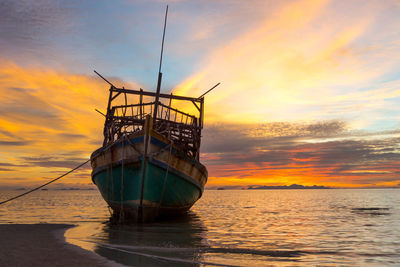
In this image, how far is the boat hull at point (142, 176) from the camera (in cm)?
1403

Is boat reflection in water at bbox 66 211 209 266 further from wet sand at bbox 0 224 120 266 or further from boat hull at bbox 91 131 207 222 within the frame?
boat hull at bbox 91 131 207 222

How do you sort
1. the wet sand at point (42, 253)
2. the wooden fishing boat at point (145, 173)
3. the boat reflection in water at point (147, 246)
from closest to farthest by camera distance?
the wet sand at point (42, 253)
the boat reflection in water at point (147, 246)
the wooden fishing boat at point (145, 173)

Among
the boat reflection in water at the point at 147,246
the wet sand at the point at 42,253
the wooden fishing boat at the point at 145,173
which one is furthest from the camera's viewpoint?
the wooden fishing boat at the point at 145,173

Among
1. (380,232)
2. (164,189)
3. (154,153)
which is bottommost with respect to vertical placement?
(380,232)

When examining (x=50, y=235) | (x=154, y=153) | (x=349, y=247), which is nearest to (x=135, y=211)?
(x=154, y=153)

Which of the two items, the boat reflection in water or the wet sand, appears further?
the boat reflection in water

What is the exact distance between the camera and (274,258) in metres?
8.09

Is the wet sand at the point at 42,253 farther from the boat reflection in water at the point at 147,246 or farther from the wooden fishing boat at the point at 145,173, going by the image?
the wooden fishing boat at the point at 145,173

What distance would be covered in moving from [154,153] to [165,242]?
5126mm

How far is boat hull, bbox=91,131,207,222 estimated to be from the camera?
46.0ft

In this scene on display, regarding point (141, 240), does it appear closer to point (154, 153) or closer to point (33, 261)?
point (33, 261)

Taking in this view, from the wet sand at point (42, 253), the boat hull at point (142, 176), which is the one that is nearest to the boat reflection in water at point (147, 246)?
the wet sand at point (42, 253)

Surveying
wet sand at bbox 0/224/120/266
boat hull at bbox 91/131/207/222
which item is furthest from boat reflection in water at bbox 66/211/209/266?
boat hull at bbox 91/131/207/222

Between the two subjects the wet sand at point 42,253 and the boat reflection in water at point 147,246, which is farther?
the boat reflection in water at point 147,246
